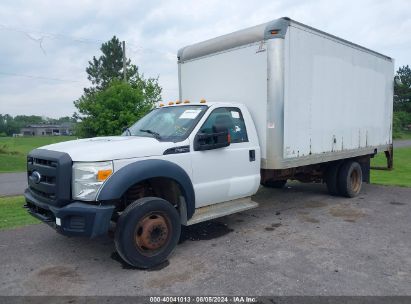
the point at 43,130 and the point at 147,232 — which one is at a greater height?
the point at 43,130

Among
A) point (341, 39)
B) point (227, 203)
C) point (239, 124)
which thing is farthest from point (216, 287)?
point (341, 39)

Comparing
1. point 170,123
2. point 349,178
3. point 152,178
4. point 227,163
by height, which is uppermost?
point 170,123

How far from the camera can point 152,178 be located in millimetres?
4477

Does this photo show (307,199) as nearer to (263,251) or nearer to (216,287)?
(263,251)

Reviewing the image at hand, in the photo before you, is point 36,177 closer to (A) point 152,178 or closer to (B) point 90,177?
(B) point 90,177

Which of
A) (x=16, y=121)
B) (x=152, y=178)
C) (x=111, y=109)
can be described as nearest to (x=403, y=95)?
(x=111, y=109)

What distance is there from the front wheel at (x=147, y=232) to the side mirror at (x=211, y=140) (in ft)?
3.22

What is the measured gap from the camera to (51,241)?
5.43m

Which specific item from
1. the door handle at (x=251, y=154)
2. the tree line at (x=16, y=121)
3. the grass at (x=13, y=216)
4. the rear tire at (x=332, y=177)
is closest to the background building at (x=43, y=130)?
the tree line at (x=16, y=121)

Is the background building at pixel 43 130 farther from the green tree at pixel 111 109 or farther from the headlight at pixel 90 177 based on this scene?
the headlight at pixel 90 177

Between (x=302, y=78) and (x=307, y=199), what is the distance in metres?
3.25

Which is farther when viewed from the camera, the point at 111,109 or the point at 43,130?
the point at 43,130

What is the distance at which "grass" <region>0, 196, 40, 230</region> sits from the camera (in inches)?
253

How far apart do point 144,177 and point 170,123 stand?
1325mm
